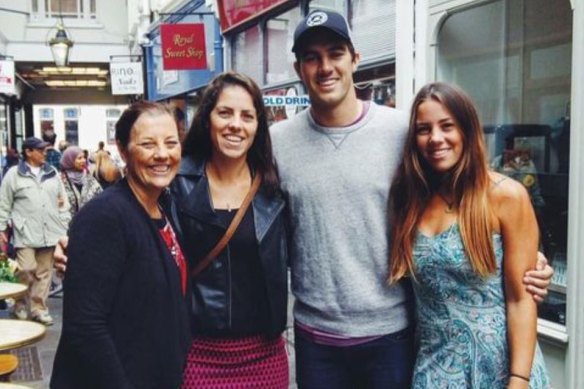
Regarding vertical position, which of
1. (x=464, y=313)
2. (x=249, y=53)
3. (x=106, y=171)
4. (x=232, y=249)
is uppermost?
(x=249, y=53)

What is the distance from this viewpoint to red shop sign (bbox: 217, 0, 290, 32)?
9898mm

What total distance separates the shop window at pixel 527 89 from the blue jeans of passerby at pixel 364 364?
1905 mm

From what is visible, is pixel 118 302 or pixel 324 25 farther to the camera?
pixel 324 25

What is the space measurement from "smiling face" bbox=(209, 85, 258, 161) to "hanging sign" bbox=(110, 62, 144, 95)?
1395cm

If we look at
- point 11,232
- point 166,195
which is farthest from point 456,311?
point 11,232

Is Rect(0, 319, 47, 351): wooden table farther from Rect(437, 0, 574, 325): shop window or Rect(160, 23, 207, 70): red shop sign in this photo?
Rect(160, 23, 207, 70): red shop sign

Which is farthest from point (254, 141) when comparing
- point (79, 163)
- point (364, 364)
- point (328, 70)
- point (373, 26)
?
point (79, 163)

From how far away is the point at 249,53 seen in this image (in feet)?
36.7

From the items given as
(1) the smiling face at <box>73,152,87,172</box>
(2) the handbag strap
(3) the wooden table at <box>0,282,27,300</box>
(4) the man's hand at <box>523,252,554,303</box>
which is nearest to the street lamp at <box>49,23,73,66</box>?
(1) the smiling face at <box>73,152,87,172</box>

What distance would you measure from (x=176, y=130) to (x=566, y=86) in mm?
2894

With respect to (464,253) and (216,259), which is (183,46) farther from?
(464,253)

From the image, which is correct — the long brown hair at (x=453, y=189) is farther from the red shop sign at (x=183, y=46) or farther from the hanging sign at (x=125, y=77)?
the hanging sign at (x=125, y=77)

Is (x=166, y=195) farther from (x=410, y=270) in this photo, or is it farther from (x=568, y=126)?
(x=568, y=126)

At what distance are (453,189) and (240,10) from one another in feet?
30.0
